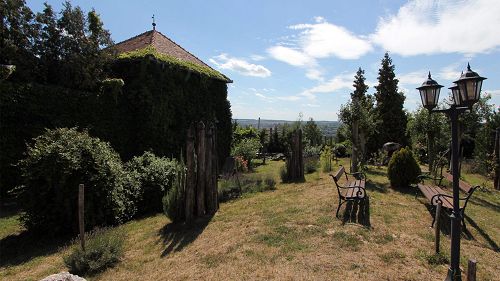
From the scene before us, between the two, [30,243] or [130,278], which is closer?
[130,278]

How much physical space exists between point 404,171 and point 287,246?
238 inches

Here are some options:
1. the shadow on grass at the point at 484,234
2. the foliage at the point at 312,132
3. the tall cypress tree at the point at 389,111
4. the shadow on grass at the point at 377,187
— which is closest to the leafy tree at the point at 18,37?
the shadow on grass at the point at 377,187

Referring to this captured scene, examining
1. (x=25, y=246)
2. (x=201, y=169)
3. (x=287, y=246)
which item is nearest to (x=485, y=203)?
(x=287, y=246)

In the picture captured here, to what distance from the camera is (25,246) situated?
6703 mm

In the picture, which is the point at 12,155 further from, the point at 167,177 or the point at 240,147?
the point at 240,147

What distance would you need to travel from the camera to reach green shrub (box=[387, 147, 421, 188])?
991 cm

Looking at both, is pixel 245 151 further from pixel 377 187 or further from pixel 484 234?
pixel 484 234

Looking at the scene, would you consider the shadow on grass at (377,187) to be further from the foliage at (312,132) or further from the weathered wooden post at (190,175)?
the foliage at (312,132)

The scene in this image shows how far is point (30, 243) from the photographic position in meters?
6.85

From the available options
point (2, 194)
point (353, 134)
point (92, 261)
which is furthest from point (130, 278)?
point (353, 134)

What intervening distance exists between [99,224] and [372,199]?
6.68 metres

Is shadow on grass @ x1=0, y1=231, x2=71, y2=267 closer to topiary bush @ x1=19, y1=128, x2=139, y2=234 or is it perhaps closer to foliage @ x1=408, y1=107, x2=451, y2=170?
topiary bush @ x1=19, y1=128, x2=139, y2=234

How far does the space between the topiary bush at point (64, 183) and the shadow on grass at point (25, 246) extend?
213mm

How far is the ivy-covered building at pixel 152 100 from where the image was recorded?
→ 12695mm
